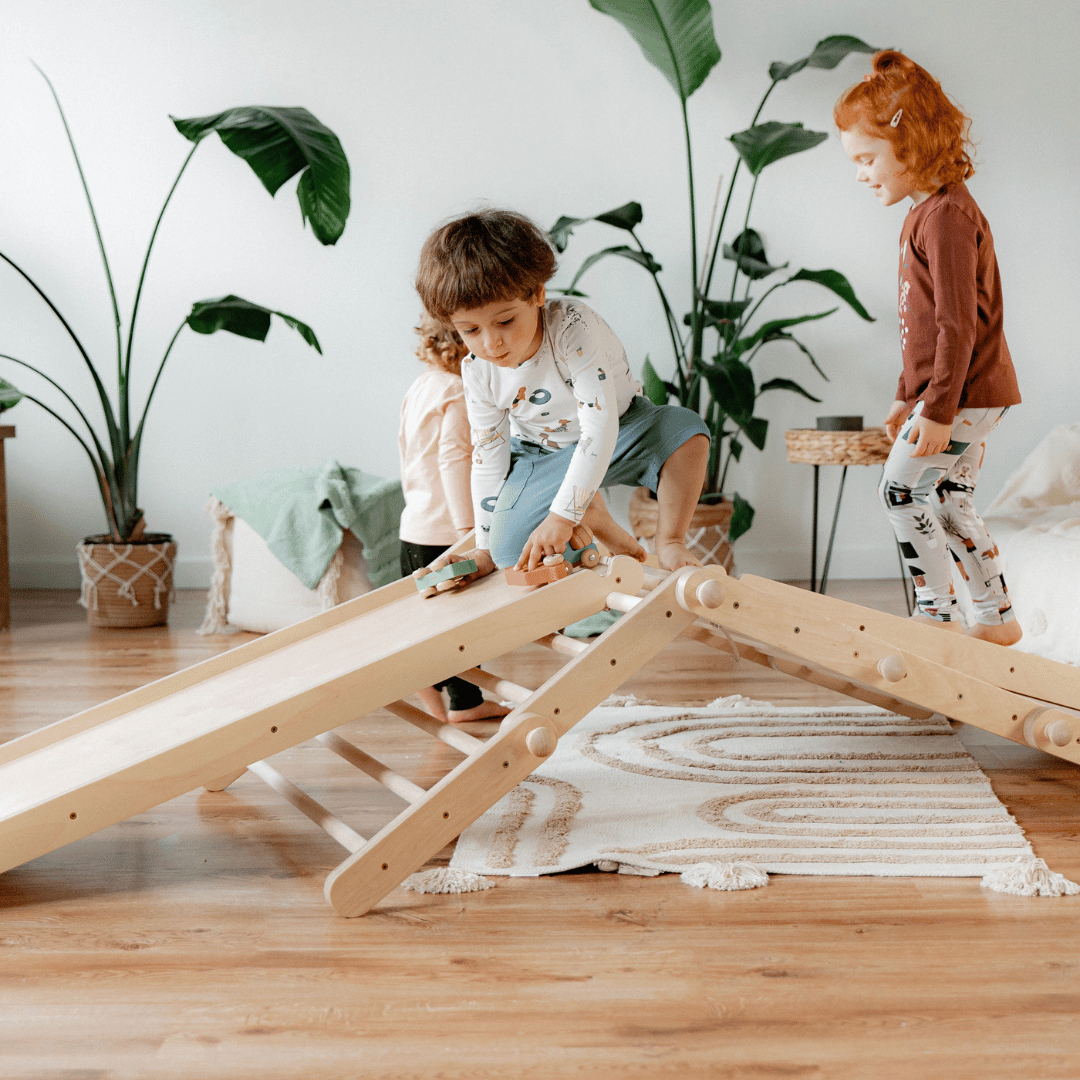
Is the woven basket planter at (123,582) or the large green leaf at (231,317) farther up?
the large green leaf at (231,317)

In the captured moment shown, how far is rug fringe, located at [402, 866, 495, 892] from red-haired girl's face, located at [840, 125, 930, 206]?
1205 millimetres

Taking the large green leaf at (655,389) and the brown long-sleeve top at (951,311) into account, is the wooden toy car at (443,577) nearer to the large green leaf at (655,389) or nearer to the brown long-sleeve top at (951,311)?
the brown long-sleeve top at (951,311)

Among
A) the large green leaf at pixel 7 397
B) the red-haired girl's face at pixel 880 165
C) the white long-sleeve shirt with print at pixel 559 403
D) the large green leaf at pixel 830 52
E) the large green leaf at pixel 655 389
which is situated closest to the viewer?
the white long-sleeve shirt with print at pixel 559 403

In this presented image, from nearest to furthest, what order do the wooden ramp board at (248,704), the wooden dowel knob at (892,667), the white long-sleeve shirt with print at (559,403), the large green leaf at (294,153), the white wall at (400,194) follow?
the wooden ramp board at (248,704) → the wooden dowel knob at (892,667) → the white long-sleeve shirt with print at (559,403) → the large green leaf at (294,153) → the white wall at (400,194)

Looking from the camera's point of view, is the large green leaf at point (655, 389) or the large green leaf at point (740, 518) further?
the large green leaf at point (740, 518)

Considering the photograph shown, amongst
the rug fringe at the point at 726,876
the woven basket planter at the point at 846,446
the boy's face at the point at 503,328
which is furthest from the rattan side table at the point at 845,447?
the rug fringe at the point at 726,876

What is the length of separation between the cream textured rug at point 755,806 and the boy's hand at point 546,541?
0.33m

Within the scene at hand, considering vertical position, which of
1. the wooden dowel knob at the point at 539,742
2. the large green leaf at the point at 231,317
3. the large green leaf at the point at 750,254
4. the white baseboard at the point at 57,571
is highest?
the large green leaf at the point at 750,254

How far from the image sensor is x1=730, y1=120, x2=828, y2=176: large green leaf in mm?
2629

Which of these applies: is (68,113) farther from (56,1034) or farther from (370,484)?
(56,1034)

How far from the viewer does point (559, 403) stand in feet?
5.07

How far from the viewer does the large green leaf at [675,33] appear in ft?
8.72

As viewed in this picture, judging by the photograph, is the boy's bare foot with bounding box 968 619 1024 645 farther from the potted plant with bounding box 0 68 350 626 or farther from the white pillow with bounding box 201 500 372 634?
the potted plant with bounding box 0 68 350 626

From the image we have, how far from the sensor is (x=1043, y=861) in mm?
1199
